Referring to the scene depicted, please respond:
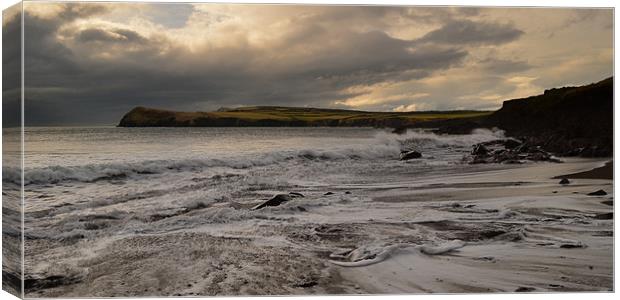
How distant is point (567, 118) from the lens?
22.9ft

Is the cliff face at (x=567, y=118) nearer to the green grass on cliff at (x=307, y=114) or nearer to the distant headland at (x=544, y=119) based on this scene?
the distant headland at (x=544, y=119)

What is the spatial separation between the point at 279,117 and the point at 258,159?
14.7 inches

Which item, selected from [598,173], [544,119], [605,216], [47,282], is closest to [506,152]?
[544,119]

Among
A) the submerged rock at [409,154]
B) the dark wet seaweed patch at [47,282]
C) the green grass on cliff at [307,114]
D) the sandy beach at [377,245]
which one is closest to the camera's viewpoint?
the dark wet seaweed patch at [47,282]

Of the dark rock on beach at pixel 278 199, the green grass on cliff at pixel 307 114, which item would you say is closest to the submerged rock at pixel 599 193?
the green grass on cliff at pixel 307 114

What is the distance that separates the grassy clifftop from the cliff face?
0.93 feet

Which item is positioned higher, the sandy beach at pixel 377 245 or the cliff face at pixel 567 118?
the cliff face at pixel 567 118

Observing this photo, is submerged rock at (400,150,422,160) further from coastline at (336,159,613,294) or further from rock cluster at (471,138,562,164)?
rock cluster at (471,138,562,164)

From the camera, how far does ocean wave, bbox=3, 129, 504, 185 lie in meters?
6.27

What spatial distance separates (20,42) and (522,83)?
3958 mm

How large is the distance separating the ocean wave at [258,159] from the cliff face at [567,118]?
21 centimetres

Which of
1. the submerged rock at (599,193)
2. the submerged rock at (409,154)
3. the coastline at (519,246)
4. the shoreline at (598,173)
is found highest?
the submerged rock at (409,154)

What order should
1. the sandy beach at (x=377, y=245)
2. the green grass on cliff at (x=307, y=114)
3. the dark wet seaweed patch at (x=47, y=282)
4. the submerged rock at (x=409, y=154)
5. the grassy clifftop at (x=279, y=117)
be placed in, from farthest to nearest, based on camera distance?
the submerged rock at (x=409, y=154), the green grass on cliff at (x=307, y=114), the grassy clifftop at (x=279, y=117), the sandy beach at (x=377, y=245), the dark wet seaweed patch at (x=47, y=282)

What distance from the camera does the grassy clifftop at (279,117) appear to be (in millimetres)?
6441
